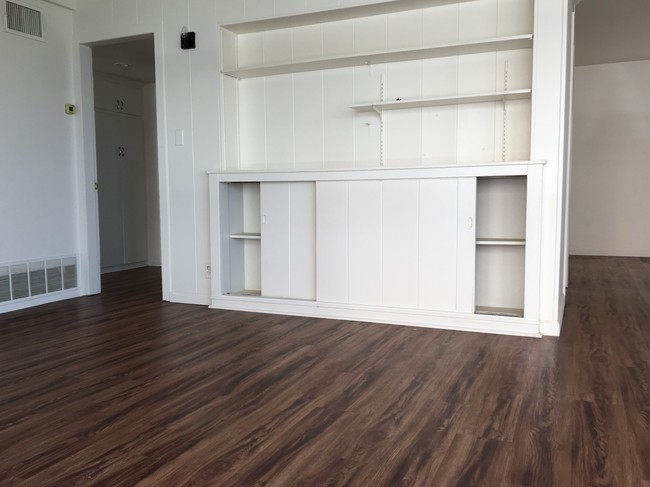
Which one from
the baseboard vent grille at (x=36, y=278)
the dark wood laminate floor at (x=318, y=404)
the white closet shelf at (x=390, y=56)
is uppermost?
the white closet shelf at (x=390, y=56)

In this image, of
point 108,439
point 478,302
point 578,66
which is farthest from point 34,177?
point 578,66

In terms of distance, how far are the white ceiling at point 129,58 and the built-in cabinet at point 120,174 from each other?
8.1 inches

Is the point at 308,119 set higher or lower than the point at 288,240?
higher

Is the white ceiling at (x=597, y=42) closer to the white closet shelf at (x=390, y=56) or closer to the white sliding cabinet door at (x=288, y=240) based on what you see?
the white closet shelf at (x=390, y=56)

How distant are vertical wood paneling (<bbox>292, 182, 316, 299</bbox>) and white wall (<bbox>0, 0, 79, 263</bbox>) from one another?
7.17 feet

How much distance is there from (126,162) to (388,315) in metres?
4.68

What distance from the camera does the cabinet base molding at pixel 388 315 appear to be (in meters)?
3.61

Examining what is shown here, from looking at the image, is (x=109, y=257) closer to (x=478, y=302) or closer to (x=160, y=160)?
(x=160, y=160)

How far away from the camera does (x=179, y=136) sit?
4.72 meters

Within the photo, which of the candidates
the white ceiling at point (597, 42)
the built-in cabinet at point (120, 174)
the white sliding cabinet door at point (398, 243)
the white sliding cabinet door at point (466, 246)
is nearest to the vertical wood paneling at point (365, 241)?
the white sliding cabinet door at point (398, 243)

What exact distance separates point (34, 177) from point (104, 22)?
4.81 ft

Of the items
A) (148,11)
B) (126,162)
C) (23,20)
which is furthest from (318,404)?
(126,162)

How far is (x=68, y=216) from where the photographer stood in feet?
16.6

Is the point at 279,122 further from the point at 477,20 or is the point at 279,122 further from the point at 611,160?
Result: the point at 611,160
